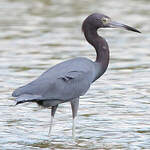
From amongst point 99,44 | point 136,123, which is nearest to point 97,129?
point 136,123

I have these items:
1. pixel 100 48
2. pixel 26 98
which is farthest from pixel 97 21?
pixel 26 98

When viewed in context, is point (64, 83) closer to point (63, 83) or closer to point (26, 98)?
point (63, 83)

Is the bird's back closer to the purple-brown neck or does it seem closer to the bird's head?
the purple-brown neck

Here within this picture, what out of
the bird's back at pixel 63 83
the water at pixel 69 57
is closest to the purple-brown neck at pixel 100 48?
the bird's back at pixel 63 83

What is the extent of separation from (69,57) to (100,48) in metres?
4.72

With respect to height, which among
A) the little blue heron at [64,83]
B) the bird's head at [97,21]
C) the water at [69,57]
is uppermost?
the bird's head at [97,21]

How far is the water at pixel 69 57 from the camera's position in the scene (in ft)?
27.9

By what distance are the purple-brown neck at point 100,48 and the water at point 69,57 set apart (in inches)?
32.9

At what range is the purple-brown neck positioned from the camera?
8.91 metres

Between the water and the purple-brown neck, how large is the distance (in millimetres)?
835

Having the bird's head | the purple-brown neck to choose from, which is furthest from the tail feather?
the bird's head

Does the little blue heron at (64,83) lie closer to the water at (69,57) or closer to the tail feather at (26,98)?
the tail feather at (26,98)

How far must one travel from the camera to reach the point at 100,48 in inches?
353

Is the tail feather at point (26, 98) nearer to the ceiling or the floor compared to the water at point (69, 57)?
nearer to the ceiling
